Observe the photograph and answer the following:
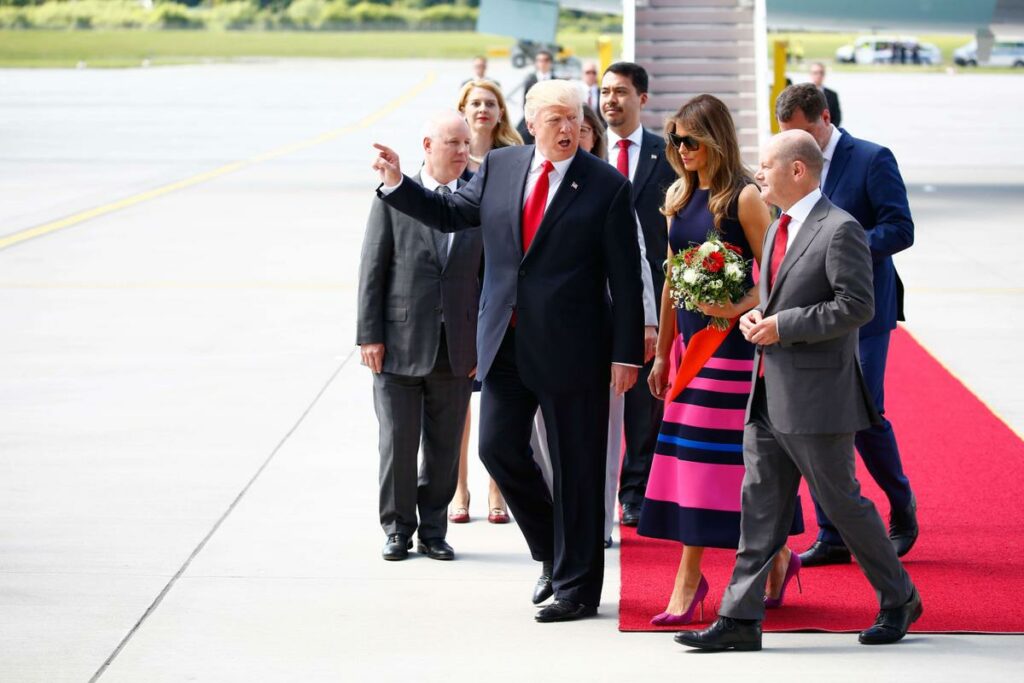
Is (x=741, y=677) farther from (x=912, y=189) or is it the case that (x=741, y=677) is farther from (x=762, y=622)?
(x=912, y=189)

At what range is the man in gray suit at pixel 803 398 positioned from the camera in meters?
4.59

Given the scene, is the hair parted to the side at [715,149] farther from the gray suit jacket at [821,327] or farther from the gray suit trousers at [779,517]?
the gray suit trousers at [779,517]

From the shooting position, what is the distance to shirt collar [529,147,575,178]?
16.7 ft

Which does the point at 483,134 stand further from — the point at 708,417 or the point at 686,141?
the point at 708,417

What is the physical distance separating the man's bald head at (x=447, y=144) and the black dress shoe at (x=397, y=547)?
1538mm

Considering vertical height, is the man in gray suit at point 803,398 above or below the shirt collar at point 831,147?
below

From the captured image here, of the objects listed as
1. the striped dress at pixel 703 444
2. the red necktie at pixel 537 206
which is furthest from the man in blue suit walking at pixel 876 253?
the red necktie at pixel 537 206

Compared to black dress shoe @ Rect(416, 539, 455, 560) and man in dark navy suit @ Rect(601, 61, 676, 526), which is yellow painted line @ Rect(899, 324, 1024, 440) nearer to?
man in dark navy suit @ Rect(601, 61, 676, 526)

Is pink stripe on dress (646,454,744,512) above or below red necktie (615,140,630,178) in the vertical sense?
below

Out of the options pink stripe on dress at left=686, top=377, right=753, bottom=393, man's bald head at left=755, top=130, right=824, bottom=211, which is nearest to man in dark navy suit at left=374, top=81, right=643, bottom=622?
pink stripe on dress at left=686, top=377, right=753, bottom=393

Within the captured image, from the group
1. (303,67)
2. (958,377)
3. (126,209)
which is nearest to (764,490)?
(958,377)

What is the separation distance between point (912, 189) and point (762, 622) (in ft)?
59.4

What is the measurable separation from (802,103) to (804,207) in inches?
37.9

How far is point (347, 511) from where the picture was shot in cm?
660
